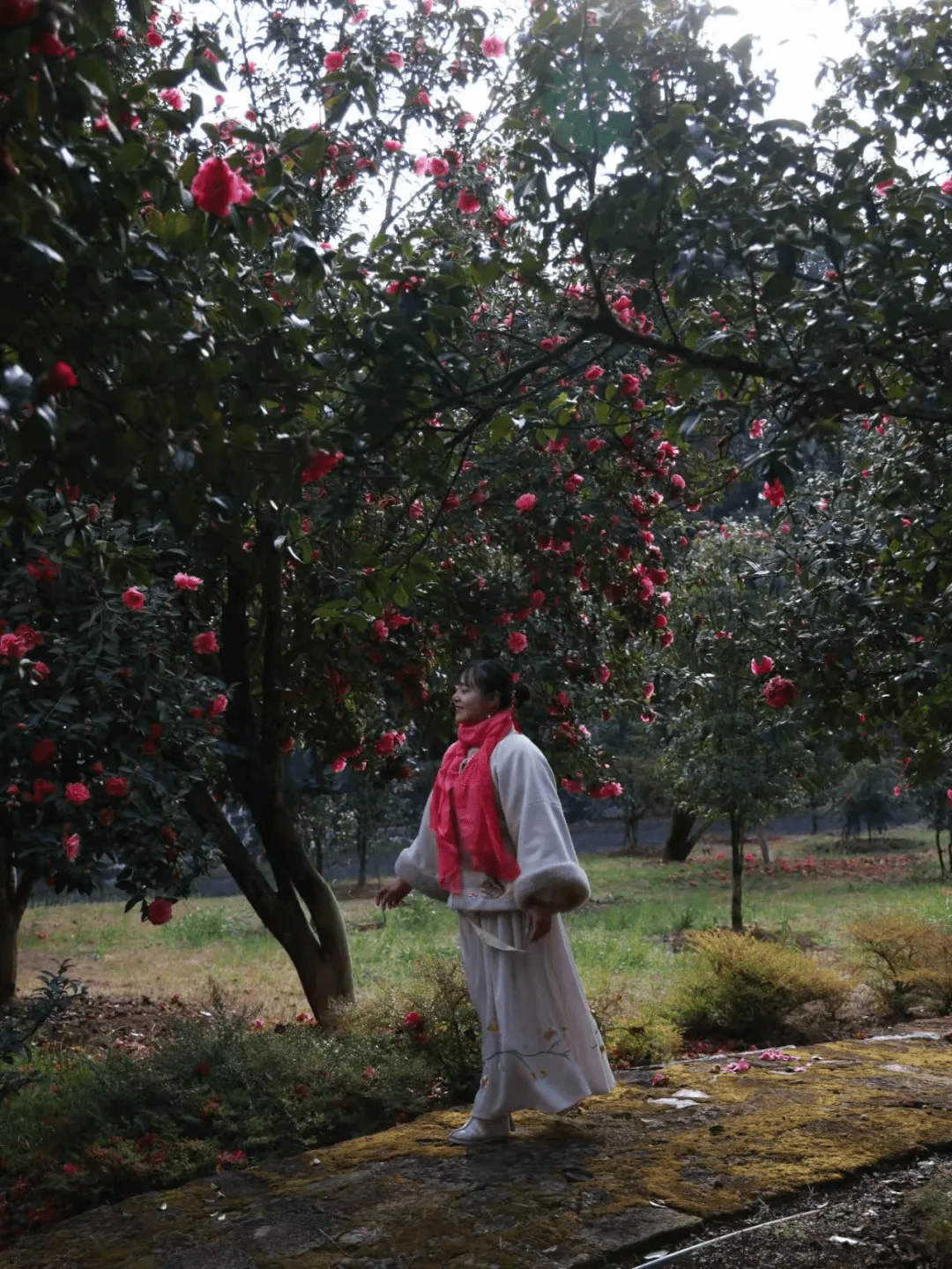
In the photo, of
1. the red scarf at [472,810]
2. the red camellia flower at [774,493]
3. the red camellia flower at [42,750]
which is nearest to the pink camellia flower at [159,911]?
the red camellia flower at [42,750]

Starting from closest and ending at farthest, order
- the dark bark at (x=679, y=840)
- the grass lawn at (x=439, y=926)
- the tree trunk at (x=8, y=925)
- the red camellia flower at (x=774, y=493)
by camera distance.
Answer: the red camellia flower at (x=774, y=493) → the tree trunk at (x=8, y=925) → the grass lawn at (x=439, y=926) → the dark bark at (x=679, y=840)

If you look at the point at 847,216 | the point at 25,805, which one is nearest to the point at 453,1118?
the point at 25,805

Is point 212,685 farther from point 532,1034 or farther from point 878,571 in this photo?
point 878,571

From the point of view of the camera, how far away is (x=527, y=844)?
4.34 meters

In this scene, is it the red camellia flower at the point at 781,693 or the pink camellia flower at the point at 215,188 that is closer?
Answer: the pink camellia flower at the point at 215,188

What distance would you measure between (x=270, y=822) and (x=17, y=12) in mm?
5726

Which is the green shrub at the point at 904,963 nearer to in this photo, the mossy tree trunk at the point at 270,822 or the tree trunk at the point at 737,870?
the mossy tree trunk at the point at 270,822

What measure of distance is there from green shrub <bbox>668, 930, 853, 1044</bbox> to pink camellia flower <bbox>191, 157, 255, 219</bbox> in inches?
208

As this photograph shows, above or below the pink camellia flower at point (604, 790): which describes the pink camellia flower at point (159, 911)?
below

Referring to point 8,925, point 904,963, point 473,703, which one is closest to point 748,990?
point 904,963

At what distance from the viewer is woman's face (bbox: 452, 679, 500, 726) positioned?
4.62m

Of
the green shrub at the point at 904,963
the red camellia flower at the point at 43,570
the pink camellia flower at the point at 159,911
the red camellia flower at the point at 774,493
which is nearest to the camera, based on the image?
the red camellia flower at the point at 774,493

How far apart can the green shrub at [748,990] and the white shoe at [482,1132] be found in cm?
272

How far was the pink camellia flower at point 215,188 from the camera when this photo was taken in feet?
8.66
